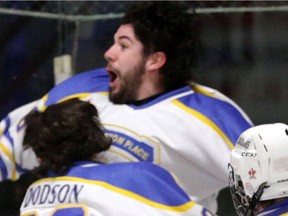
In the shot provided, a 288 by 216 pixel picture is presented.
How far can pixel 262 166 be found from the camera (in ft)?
5.27

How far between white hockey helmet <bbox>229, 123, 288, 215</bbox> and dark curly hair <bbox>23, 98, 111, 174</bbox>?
38cm

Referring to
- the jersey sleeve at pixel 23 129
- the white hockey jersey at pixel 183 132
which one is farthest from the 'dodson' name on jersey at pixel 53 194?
the jersey sleeve at pixel 23 129

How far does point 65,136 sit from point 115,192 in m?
0.17

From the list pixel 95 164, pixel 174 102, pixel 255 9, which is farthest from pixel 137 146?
pixel 255 9

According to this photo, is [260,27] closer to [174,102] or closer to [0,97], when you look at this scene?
[174,102]

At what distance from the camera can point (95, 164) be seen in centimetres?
189

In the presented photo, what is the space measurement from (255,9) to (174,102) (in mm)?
430

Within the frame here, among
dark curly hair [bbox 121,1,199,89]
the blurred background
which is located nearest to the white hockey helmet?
dark curly hair [bbox 121,1,199,89]

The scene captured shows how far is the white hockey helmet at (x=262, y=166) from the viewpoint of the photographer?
5.25 ft

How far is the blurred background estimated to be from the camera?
259cm

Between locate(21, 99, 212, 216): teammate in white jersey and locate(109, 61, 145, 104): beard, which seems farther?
locate(109, 61, 145, 104): beard

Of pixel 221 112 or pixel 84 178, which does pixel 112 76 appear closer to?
pixel 221 112

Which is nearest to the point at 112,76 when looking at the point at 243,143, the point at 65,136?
the point at 65,136

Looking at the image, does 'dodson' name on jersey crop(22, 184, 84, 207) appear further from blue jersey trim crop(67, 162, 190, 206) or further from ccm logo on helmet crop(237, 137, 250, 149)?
ccm logo on helmet crop(237, 137, 250, 149)
